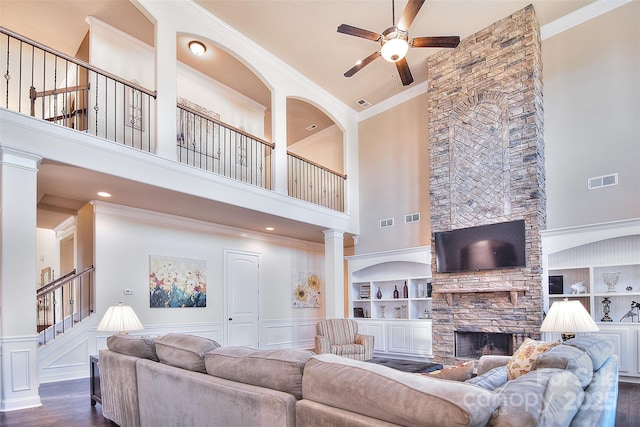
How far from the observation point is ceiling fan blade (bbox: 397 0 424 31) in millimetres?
4273

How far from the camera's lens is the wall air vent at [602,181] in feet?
18.9

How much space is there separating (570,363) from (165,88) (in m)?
5.68

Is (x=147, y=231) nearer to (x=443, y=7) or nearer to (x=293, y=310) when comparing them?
(x=293, y=310)

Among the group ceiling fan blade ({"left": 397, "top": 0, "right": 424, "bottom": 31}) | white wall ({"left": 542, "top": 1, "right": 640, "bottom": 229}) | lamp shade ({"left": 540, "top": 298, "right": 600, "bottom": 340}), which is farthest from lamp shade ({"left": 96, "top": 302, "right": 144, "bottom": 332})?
white wall ({"left": 542, "top": 1, "right": 640, "bottom": 229})

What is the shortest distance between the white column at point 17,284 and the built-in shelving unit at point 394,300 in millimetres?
5687

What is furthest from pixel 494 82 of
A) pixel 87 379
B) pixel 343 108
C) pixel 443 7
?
pixel 87 379

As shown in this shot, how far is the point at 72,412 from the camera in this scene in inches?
156

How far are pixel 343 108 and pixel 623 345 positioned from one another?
6.52 m

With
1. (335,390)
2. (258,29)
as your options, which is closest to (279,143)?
(258,29)

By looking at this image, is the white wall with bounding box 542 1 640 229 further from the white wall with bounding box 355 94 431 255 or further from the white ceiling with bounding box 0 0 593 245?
the white wall with bounding box 355 94 431 255

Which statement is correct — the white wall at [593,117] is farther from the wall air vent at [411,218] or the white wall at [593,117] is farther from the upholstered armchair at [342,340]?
the upholstered armchair at [342,340]

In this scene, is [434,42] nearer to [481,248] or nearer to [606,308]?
[481,248]

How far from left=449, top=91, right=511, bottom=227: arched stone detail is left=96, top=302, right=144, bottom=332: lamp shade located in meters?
5.11

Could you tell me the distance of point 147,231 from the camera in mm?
6949
